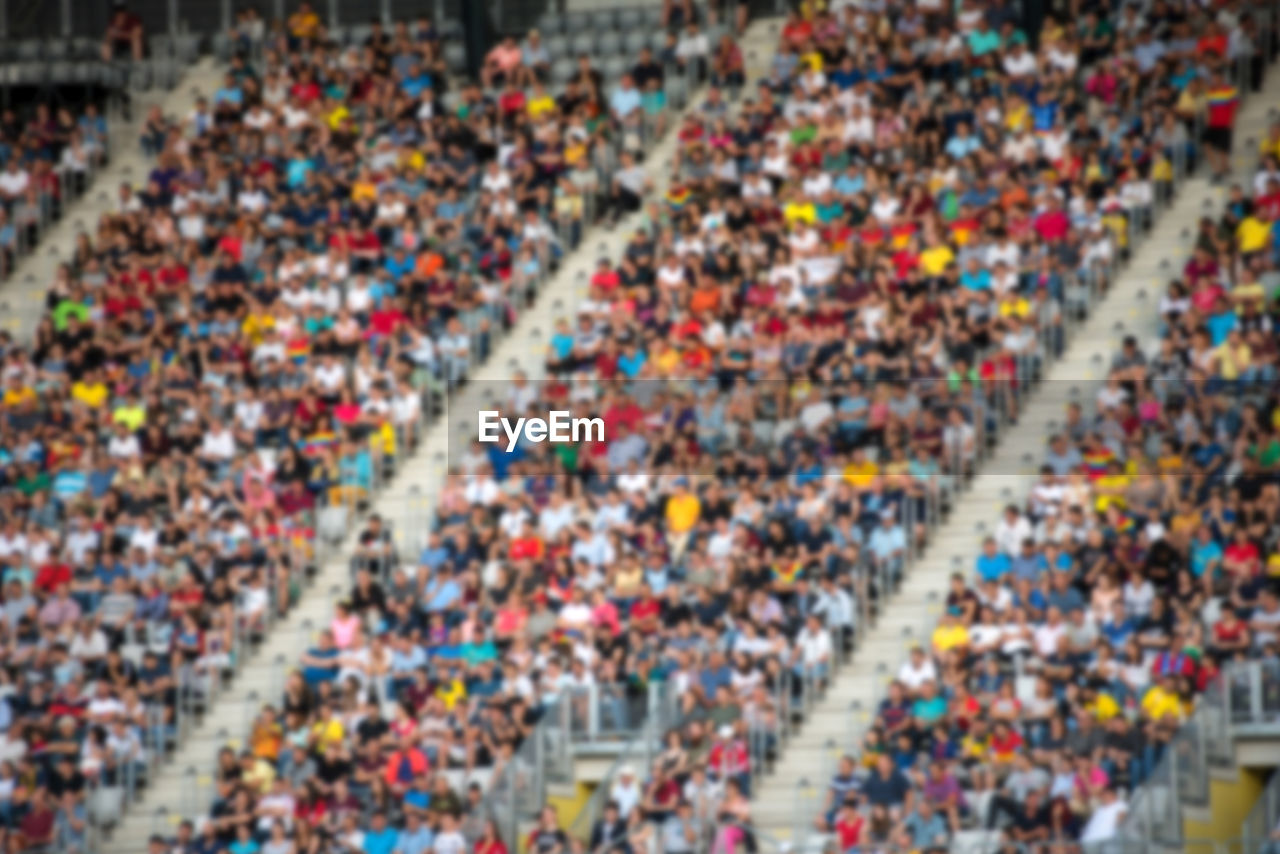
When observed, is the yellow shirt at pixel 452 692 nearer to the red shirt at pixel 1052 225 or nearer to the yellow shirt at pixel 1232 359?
the yellow shirt at pixel 1232 359

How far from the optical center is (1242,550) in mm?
20906

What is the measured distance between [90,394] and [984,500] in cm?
966

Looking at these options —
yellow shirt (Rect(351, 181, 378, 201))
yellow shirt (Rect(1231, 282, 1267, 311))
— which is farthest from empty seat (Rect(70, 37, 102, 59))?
yellow shirt (Rect(1231, 282, 1267, 311))

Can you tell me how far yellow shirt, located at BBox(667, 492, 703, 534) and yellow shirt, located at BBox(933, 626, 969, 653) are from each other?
3030 millimetres

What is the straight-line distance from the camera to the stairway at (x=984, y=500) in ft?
69.6

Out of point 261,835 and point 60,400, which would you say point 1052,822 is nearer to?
point 261,835

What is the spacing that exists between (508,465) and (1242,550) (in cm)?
755

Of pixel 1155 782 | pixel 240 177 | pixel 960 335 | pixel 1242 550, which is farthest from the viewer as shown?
pixel 240 177

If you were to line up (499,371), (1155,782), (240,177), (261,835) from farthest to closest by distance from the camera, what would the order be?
1. (240,177)
2. (499,371)
3. (261,835)
4. (1155,782)

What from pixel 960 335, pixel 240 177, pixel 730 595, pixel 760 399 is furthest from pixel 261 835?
pixel 240 177

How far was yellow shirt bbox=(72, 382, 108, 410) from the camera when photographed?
2761cm

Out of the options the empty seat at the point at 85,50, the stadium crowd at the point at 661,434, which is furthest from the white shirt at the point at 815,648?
the empty seat at the point at 85,50

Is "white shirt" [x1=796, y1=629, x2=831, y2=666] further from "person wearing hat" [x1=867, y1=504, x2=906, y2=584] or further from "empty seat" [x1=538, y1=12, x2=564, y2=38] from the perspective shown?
"empty seat" [x1=538, y1=12, x2=564, y2=38]

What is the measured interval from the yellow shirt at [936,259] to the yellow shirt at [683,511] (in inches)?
131
